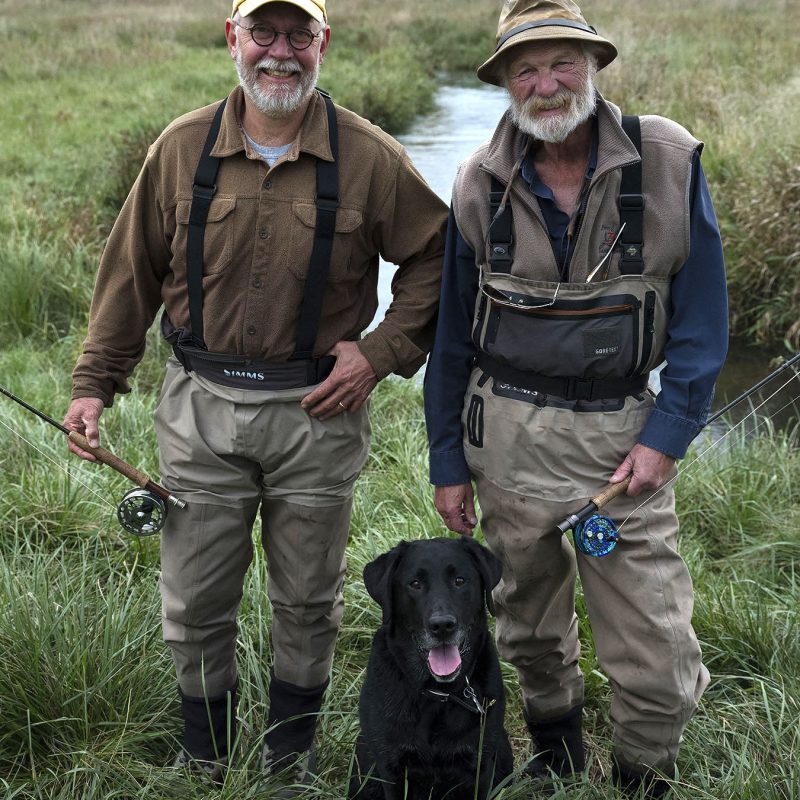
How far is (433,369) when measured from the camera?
10.2ft

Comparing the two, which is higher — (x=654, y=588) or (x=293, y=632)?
(x=654, y=588)

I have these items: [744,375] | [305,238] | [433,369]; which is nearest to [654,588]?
[433,369]

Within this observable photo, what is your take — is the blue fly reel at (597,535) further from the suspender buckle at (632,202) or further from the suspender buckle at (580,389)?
the suspender buckle at (632,202)

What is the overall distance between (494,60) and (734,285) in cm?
562

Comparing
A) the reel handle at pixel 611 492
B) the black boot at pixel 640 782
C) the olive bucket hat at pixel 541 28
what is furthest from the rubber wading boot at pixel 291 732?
the olive bucket hat at pixel 541 28

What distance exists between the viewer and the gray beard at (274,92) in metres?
2.91

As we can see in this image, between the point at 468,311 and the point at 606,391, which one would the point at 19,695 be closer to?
the point at 468,311

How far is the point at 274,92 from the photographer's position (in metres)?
2.91

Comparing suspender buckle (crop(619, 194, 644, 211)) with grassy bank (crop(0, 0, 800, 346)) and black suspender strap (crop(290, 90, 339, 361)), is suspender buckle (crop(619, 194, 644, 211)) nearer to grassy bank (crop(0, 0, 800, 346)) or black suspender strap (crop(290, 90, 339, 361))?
black suspender strap (crop(290, 90, 339, 361))

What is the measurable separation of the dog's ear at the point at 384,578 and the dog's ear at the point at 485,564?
0.19 m

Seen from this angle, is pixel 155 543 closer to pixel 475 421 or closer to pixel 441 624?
pixel 475 421

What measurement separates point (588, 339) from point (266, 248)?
0.95 m

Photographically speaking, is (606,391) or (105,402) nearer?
(606,391)

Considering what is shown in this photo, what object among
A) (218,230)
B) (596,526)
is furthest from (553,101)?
(596,526)
